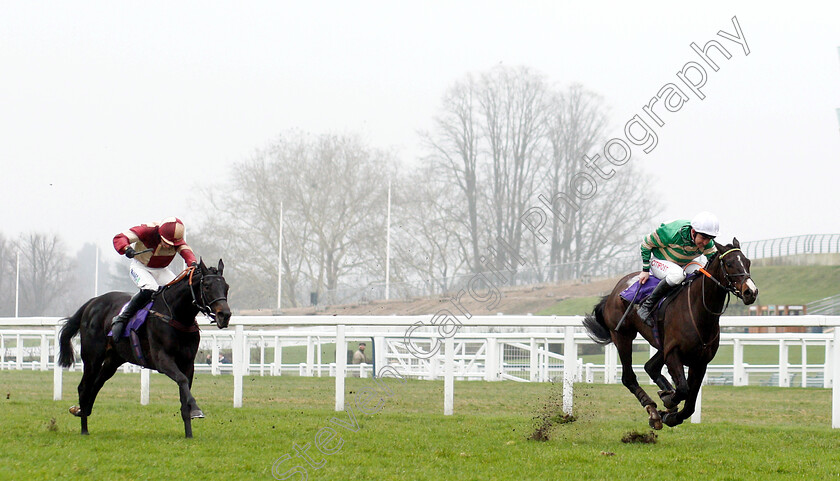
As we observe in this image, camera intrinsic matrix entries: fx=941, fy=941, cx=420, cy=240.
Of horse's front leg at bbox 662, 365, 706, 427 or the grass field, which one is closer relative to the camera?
the grass field

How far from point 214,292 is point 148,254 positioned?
1.20m

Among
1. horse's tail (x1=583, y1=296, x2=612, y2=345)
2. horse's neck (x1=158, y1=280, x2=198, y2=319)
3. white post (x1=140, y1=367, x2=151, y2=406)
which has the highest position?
horse's neck (x1=158, y1=280, x2=198, y2=319)

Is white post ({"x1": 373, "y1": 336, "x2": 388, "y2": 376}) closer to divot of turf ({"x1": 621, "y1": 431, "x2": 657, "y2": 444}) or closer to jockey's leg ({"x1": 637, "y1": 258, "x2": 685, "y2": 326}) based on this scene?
jockey's leg ({"x1": 637, "y1": 258, "x2": 685, "y2": 326})

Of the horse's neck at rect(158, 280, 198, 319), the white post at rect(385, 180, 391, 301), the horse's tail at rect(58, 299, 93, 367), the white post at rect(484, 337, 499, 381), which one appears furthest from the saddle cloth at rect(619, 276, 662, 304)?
the white post at rect(385, 180, 391, 301)

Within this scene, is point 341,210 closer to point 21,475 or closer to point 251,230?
point 251,230

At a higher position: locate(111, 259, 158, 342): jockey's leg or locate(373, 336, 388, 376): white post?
locate(111, 259, 158, 342): jockey's leg

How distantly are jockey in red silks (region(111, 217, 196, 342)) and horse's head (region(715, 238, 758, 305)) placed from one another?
4038mm

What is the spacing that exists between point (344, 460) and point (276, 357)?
1245 cm

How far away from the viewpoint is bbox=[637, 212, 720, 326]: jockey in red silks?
6940 mm

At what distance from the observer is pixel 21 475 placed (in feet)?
17.3

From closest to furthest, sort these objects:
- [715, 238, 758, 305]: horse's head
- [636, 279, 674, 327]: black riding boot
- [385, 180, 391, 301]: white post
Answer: [715, 238, 758, 305]: horse's head < [636, 279, 674, 327]: black riding boot < [385, 180, 391, 301]: white post

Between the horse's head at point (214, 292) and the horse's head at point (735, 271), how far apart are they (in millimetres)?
3542

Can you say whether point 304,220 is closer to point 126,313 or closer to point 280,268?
point 280,268

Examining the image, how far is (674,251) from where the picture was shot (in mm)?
7426
